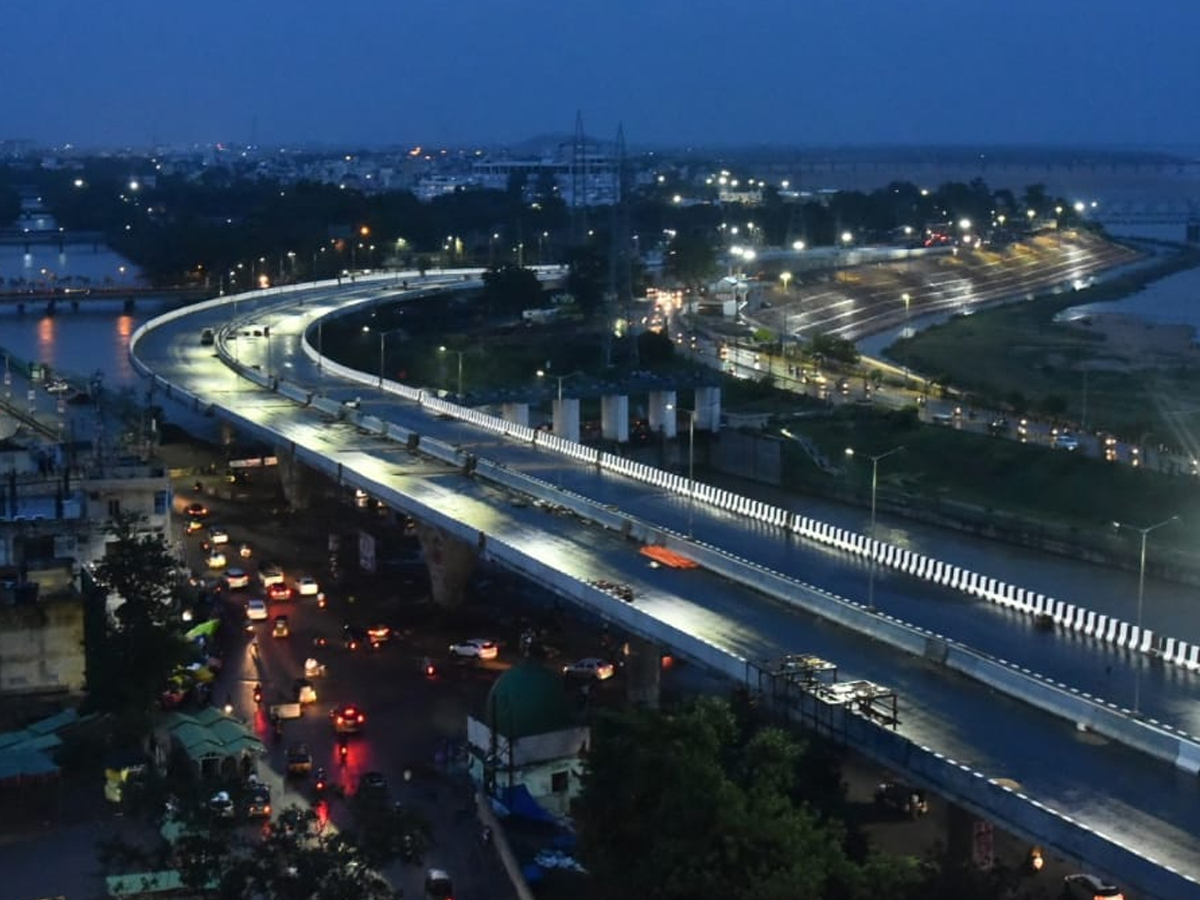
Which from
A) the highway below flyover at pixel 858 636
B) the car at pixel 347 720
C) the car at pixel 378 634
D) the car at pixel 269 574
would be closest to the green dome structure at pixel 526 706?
the highway below flyover at pixel 858 636

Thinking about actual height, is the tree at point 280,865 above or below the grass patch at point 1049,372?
above

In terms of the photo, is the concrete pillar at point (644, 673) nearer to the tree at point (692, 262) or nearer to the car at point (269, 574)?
the car at point (269, 574)

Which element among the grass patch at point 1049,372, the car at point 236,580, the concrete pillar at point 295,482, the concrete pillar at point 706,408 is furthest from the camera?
the grass patch at point 1049,372

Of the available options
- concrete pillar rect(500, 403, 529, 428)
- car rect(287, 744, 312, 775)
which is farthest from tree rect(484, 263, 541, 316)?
car rect(287, 744, 312, 775)

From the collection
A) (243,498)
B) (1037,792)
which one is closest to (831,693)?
(1037,792)

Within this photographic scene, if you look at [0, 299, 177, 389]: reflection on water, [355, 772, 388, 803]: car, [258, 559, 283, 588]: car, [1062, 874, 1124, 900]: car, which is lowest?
[0, 299, 177, 389]: reflection on water

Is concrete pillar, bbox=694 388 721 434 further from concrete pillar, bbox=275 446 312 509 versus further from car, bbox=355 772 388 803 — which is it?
car, bbox=355 772 388 803

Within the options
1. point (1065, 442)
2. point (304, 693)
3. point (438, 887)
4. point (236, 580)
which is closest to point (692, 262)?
point (1065, 442)
